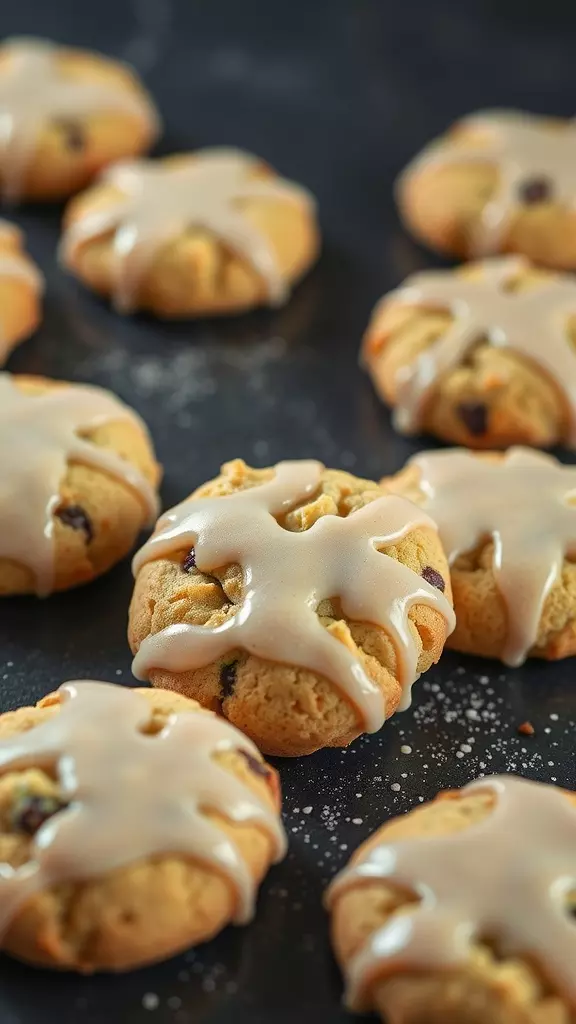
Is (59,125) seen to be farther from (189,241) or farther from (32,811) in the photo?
(32,811)

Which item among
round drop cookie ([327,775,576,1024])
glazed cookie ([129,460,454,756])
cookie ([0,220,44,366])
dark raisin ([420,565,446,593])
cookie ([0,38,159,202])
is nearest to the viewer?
round drop cookie ([327,775,576,1024])

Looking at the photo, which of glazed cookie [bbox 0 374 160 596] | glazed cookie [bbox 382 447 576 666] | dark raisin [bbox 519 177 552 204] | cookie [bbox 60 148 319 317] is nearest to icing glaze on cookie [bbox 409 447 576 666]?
glazed cookie [bbox 382 447 576 666]

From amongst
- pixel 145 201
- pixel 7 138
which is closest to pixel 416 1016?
pixel 145 201

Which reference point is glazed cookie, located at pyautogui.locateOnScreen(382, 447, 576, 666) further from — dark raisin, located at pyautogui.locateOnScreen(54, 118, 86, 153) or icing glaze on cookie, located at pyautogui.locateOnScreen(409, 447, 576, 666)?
dark raisin, located at pyautogui.locateOnScreen(54, 118, 86, 153)

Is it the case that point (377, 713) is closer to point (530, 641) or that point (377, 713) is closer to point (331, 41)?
point (530, 641)

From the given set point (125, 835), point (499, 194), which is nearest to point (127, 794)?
point (125, 835)

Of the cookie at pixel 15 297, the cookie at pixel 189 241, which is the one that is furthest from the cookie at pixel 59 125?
the cookie at pixel 15 297

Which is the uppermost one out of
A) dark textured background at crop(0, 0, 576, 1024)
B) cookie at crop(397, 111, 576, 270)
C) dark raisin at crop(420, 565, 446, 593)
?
cookie at crop(397, 111, 576, 270)

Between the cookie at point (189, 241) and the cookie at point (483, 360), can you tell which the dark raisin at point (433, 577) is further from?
the cookie at point (189, 241)
